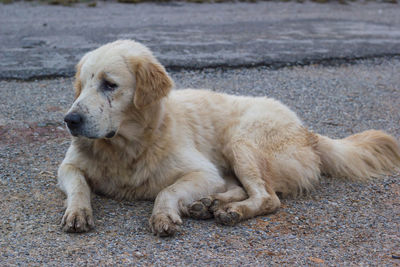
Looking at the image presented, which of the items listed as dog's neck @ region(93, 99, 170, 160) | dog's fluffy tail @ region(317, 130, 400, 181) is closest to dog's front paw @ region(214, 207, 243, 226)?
dog's neck @ region(93, 99, 170, 160)

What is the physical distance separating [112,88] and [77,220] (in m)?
1.07

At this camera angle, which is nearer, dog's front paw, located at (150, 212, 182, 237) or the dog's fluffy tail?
dog's front paw, located at (150, 212, 182, 237)

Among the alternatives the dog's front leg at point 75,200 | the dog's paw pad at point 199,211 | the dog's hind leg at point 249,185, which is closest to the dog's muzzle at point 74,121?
the dog's front leg at point 75,200

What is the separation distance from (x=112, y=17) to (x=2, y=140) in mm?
7099

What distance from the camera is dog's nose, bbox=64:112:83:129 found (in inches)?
152

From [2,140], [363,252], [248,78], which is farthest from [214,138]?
[248,78]

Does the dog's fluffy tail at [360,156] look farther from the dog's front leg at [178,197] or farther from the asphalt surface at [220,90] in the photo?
the dog's front leg at [178,197]

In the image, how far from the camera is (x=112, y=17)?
1223 cm

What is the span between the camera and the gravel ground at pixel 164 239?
3.61 m

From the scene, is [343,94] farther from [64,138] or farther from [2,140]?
[2,140]

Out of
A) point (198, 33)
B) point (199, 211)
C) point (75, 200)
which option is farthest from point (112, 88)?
point (198, 33)

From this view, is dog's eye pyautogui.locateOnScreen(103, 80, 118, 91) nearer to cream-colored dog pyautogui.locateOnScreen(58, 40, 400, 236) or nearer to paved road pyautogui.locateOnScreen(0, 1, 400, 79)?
cream-colored dog pyautogui.locateOnScreen(58, 40, 400, 236)

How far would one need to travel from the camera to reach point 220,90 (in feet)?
25.5

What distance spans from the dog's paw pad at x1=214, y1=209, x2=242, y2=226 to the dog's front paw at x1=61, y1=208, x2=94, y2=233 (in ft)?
3.26
